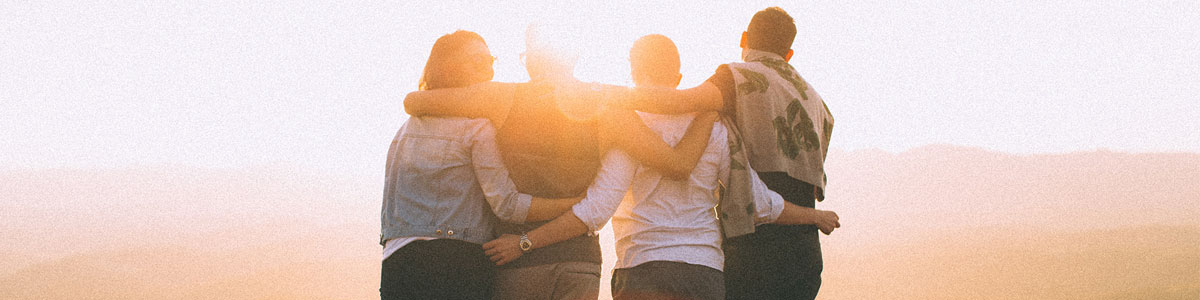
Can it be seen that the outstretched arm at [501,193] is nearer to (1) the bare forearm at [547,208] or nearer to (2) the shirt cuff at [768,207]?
(1) the bare forearm at [547,208]

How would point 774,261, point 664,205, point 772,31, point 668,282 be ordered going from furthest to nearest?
point 772,31 < point 774,261 < point 664,205 < point 668,282

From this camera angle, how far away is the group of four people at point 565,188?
283 centimetres

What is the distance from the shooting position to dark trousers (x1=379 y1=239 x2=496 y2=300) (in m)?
2.80

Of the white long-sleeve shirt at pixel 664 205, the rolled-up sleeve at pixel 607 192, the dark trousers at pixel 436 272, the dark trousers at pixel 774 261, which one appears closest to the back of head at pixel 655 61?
the white long-sleeve shirt at pixel 664 205

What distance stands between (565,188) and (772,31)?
1.16 m

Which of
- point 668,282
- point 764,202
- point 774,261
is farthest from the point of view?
point 774,261

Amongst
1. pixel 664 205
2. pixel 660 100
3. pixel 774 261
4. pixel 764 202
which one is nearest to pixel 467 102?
pixel 660 100

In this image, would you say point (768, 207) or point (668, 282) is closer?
point (668, 282)

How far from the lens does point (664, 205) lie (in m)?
2.87

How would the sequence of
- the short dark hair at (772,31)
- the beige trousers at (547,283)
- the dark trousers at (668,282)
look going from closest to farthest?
the dark trousers at (668,282)
the beige trousers at (547,283)
the short dark hair at (772,31)

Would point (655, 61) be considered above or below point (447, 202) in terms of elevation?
above

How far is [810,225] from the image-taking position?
10.7 feet

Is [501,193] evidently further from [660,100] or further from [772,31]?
[772,31]

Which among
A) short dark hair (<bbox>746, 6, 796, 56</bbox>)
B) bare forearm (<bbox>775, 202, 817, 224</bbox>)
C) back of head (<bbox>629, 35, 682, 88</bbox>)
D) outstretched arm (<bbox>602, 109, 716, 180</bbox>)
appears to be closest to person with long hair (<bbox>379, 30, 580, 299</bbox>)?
outstretched arm (<bbox>602, 109, 716, 180</bbox>)
